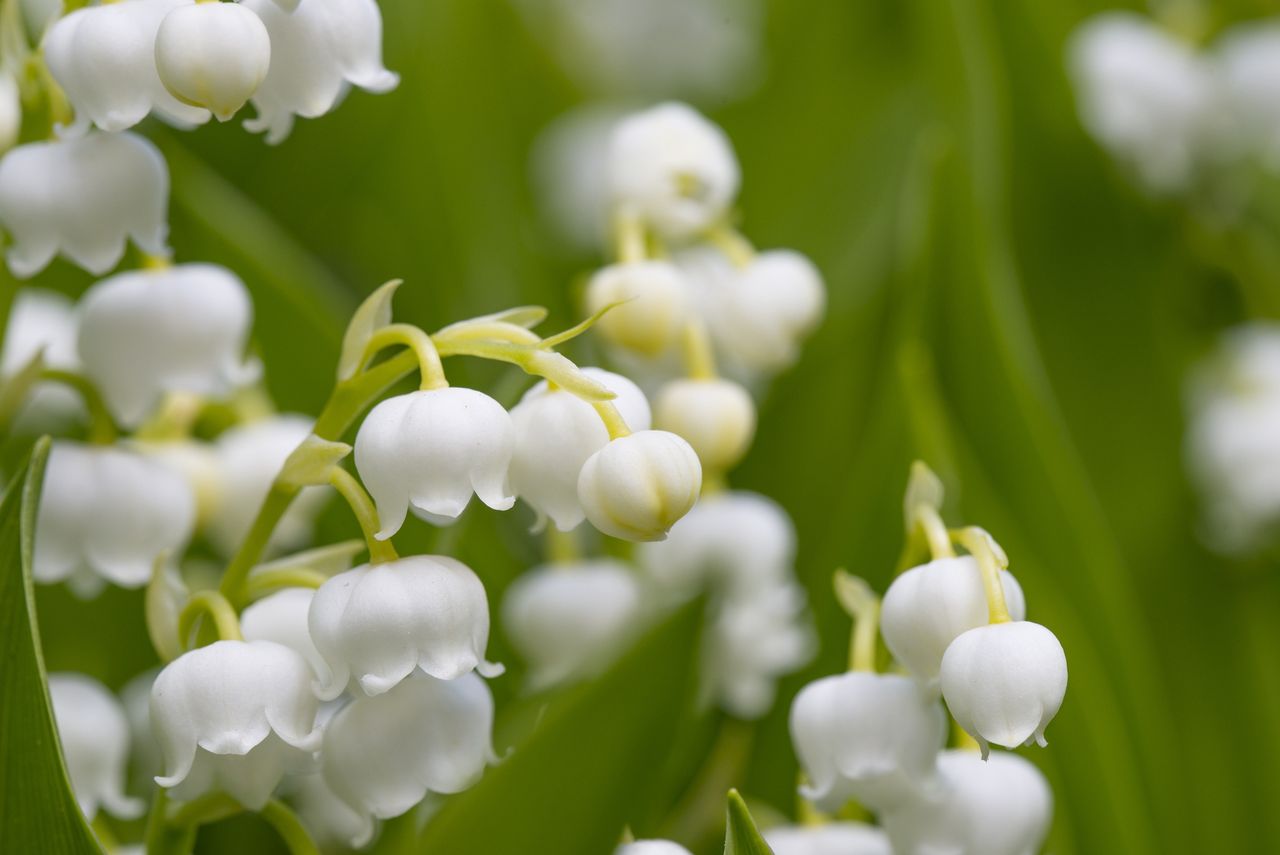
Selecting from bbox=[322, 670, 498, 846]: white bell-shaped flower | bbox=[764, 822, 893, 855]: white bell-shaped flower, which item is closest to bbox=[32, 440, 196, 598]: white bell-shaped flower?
bbox=[322, 670, 498, 846]: white bell-shaped flower

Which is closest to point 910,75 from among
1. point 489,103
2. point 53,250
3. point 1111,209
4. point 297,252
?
point 1111,209

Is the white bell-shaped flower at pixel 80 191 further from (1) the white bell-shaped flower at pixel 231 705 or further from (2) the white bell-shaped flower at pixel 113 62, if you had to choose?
(1) the white bell-shaped flower at pixel 231 705

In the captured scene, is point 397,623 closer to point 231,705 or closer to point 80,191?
point 231,705

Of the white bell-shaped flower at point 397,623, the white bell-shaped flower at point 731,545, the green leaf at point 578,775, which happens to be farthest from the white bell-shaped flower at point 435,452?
the white bell-shaped flower at point 731,545

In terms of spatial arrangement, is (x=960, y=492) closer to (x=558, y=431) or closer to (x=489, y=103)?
(x=558, y=431)

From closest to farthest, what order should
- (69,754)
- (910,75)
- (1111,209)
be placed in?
(69,754) → (1111,209) → (910,75)

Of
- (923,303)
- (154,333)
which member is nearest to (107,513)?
(154,333)
